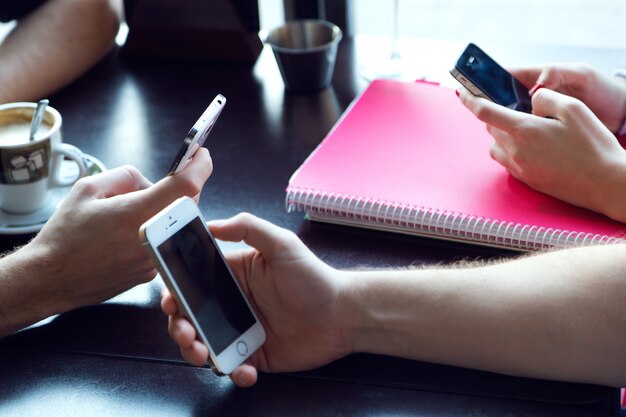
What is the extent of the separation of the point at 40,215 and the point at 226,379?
0.37m

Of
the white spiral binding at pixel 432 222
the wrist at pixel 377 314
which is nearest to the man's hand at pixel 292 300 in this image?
the wrist at pixel 377 314

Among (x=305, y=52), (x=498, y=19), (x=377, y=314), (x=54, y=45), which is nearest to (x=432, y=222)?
(x=377, y=314)

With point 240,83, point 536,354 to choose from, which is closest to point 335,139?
point 240,83

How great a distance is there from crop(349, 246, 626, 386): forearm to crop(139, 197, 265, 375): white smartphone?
0.11m

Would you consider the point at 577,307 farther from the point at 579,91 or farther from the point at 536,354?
the point at 579,91

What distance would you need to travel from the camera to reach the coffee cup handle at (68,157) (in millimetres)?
938

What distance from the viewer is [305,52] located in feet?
3.76

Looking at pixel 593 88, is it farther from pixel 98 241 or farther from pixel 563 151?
pixel 98 241

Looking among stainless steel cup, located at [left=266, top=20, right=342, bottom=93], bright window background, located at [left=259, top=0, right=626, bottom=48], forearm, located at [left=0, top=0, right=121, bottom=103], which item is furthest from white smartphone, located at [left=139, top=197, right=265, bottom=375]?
bright window background, located at [left=259, top=0, right=626, bottom=48]

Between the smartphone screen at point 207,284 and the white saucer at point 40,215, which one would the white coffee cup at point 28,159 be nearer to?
the white saucer at point 40,215

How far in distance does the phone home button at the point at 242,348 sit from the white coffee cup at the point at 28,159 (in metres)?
0.38

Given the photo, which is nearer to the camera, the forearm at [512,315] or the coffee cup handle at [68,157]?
the forearm at [512,315]

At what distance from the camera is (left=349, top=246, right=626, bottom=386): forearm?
69 cm

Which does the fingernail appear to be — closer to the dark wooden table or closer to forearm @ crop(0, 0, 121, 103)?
the dark wooden table
